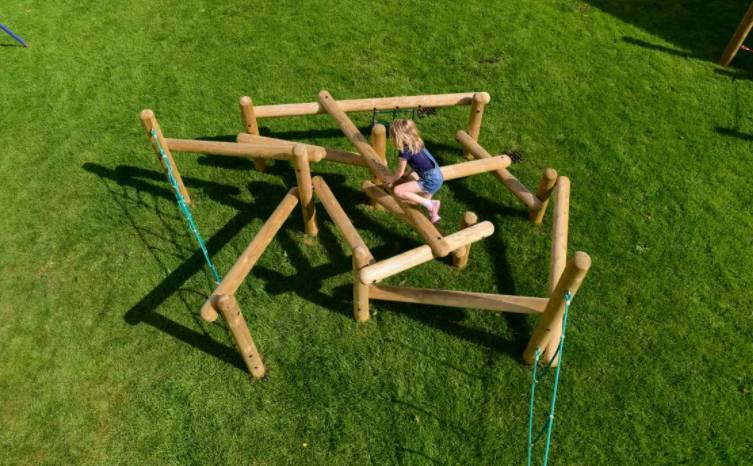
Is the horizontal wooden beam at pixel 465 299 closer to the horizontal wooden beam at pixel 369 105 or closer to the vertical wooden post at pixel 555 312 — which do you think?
the vertical wooden post at pixel 555 312

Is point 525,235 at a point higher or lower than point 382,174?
lower

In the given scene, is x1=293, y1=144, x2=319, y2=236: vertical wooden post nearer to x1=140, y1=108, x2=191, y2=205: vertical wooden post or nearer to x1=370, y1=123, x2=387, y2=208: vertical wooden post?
x1=370, y1=123, x2=387, y2=208: vertical wooden post

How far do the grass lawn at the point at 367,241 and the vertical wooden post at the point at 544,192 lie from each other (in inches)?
7.4

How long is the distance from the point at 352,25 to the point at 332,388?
802 centimetres

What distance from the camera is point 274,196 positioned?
7574 millimetres

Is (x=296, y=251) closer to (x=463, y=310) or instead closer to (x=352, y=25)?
(x=463, y=310)

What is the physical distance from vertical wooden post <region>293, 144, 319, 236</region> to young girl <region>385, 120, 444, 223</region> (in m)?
1.02

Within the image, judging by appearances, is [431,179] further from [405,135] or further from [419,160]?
[405,135]

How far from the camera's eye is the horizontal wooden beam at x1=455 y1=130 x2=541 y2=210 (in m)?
6.91

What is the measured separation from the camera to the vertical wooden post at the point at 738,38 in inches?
358

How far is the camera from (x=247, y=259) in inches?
218

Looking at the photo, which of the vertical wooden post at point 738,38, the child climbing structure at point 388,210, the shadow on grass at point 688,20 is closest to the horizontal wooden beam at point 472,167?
the child climbing structure at point 388,210

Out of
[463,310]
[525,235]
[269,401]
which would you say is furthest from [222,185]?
[525,235]

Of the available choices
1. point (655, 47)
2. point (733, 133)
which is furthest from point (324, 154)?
point (655, 47)
